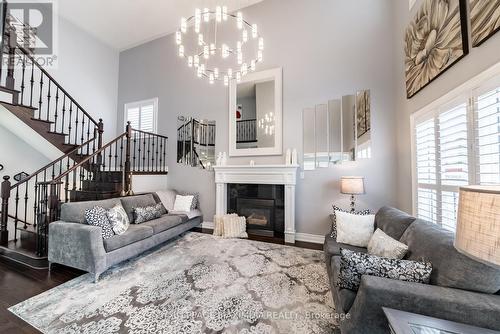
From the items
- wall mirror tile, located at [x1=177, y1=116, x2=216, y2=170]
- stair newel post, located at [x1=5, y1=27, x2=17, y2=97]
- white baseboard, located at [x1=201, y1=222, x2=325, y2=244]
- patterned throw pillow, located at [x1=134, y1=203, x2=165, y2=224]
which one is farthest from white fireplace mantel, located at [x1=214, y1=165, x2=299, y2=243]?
stair newel post, located at [x1=5, y1=27, x2=17, y2=97]

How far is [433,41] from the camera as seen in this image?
224 cm

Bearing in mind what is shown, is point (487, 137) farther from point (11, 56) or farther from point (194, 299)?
point (11, 56)

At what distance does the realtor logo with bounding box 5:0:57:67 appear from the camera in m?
4.40

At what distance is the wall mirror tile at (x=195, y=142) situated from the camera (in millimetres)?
4840

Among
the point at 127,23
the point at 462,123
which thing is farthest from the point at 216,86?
the point at 462,123

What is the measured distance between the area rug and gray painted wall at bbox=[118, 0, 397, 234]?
1.41 metres

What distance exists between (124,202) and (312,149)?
11.7ft

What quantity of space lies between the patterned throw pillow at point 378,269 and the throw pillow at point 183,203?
3.64 m

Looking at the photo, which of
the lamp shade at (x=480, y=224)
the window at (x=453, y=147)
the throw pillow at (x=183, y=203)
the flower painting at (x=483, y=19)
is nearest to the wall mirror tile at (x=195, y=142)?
the throw pillow at (x=183, y=203)

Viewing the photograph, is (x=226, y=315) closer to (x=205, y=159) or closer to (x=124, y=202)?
(x=124, y=202)

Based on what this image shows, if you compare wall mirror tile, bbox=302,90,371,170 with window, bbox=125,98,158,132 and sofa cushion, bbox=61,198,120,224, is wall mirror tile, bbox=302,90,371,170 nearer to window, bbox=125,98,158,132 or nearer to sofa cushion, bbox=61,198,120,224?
sofa cushion, bbox=61,198,120,224

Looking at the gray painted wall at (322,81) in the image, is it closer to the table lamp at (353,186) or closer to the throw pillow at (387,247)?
the table lamp at (353,186)

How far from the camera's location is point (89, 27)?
5.29m

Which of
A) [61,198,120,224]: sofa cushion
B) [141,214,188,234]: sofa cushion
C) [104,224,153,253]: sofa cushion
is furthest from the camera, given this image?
[141,214,188,234]: sofa cushion
